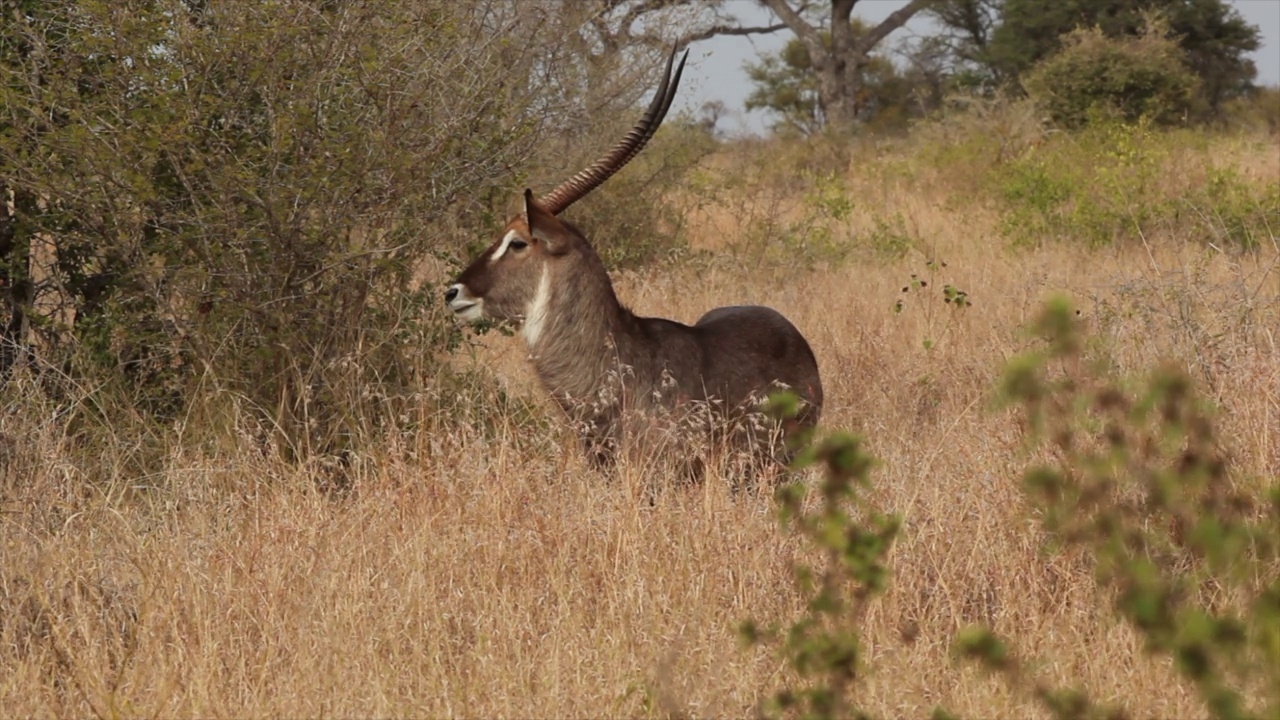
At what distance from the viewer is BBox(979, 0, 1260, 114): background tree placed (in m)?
28.4

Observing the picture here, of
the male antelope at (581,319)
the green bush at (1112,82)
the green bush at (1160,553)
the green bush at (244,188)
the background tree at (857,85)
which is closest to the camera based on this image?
the green bush at (1160,553)

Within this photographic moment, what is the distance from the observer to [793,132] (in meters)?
Answer: 24.9

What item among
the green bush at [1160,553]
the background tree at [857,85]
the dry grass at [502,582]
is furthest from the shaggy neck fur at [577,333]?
the background tree at [857,85]

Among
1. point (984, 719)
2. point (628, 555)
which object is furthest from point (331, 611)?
point (984, 719)

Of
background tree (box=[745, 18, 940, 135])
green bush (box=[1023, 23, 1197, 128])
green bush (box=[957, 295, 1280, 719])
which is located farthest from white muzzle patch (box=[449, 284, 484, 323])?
background tree (box=[745, 18, 940, 135])

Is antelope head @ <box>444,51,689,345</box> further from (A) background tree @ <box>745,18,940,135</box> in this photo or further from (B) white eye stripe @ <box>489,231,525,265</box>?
(A) background tree @ <box>745,18,940,135</box>

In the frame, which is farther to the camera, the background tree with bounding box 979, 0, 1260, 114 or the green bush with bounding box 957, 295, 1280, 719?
the background tree with bounding box 979, 0, 1260, 114

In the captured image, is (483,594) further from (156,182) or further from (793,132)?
(793,132)

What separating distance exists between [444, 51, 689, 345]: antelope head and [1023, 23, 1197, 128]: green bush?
15.0 meters

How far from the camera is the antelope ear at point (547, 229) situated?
195 inches

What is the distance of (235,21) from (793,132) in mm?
20509

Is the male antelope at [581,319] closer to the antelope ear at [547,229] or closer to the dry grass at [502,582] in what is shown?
the antelope ear at [547,229]

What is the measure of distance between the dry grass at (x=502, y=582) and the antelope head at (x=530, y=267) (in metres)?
0.40

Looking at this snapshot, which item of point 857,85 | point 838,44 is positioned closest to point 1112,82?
point 838,44
